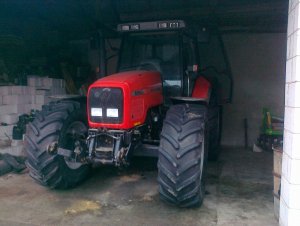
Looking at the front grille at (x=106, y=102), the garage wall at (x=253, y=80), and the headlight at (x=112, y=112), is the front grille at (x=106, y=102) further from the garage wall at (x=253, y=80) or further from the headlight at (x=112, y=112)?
the garage wall at (x=253, y=80)

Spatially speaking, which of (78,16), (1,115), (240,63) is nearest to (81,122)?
(1,115)

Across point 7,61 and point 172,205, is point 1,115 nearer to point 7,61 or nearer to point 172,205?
point 7,61

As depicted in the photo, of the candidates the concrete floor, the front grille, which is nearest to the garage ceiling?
the front grille

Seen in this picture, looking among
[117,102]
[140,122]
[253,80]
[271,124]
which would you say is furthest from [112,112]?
[253,80]

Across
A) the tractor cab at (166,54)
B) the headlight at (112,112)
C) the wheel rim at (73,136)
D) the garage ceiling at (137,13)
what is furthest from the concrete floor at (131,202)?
the garage ceiling at (137,13)

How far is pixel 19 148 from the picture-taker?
19.3ft

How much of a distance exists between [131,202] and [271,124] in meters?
3.93

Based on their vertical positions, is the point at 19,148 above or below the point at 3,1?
below

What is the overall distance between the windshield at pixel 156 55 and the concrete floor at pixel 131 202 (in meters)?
1.50

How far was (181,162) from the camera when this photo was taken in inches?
140

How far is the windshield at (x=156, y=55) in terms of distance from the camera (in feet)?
16.2

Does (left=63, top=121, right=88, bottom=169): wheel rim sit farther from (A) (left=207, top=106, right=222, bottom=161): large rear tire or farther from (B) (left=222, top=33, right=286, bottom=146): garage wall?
(B) (left=222, top=33, right=286, bottom=146): garage wall

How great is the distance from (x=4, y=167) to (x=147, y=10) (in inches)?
151

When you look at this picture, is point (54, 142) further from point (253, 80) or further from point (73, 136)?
point (253, 80)
